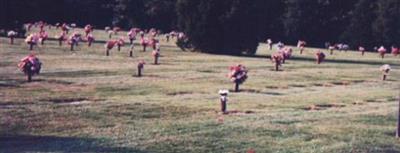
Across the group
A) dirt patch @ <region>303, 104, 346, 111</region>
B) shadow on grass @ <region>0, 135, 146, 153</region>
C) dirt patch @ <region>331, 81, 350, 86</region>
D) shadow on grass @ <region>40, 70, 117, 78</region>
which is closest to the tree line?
dirt patch @ <region>331, 81, 350, 86</region>

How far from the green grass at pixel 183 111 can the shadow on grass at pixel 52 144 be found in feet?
0.06

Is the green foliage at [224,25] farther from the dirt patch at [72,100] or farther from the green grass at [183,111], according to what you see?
the dirt patch at [72,100]

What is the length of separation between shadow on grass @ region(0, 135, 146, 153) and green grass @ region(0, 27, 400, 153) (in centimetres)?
2

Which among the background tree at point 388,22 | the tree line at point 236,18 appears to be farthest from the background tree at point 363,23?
the background tree at point 388,22

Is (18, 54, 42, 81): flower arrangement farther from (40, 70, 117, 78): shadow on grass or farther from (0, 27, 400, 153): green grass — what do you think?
(40, 70, 117, 78): shadow on grass

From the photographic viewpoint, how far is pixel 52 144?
1333 centimetres

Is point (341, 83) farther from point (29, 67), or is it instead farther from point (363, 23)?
point (363, 23)

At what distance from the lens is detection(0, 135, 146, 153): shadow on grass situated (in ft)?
42.2

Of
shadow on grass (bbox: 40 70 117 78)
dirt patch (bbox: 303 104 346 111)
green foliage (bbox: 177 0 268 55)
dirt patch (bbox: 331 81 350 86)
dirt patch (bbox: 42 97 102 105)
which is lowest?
dirt patch (bbox: 303 104 346 111)

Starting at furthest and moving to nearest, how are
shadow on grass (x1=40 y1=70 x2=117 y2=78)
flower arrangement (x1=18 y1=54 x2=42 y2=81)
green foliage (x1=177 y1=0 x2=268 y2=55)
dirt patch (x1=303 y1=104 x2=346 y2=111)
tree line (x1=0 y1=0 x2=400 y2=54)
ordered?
tree line (x1=0 y1=0 x2=400 y2=54) < green foliage (x1=177 y1=0 x2=268 y2=55) < shadow on grass (x1=40 y1=70 x2=117 y2=78) < flower arrangement (x1=18 y1=54 x2=42 y2=81) < dirt patch (x1=303 y1=104 x2=346 y2=111)

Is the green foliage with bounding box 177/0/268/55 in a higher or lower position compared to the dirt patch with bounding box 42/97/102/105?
higher

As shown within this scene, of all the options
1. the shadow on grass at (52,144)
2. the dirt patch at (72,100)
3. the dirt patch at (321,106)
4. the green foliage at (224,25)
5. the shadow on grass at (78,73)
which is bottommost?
the shadow on grass at (52,144)

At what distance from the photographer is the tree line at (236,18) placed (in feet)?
144

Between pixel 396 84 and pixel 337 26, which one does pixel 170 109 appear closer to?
pixel 396 84
